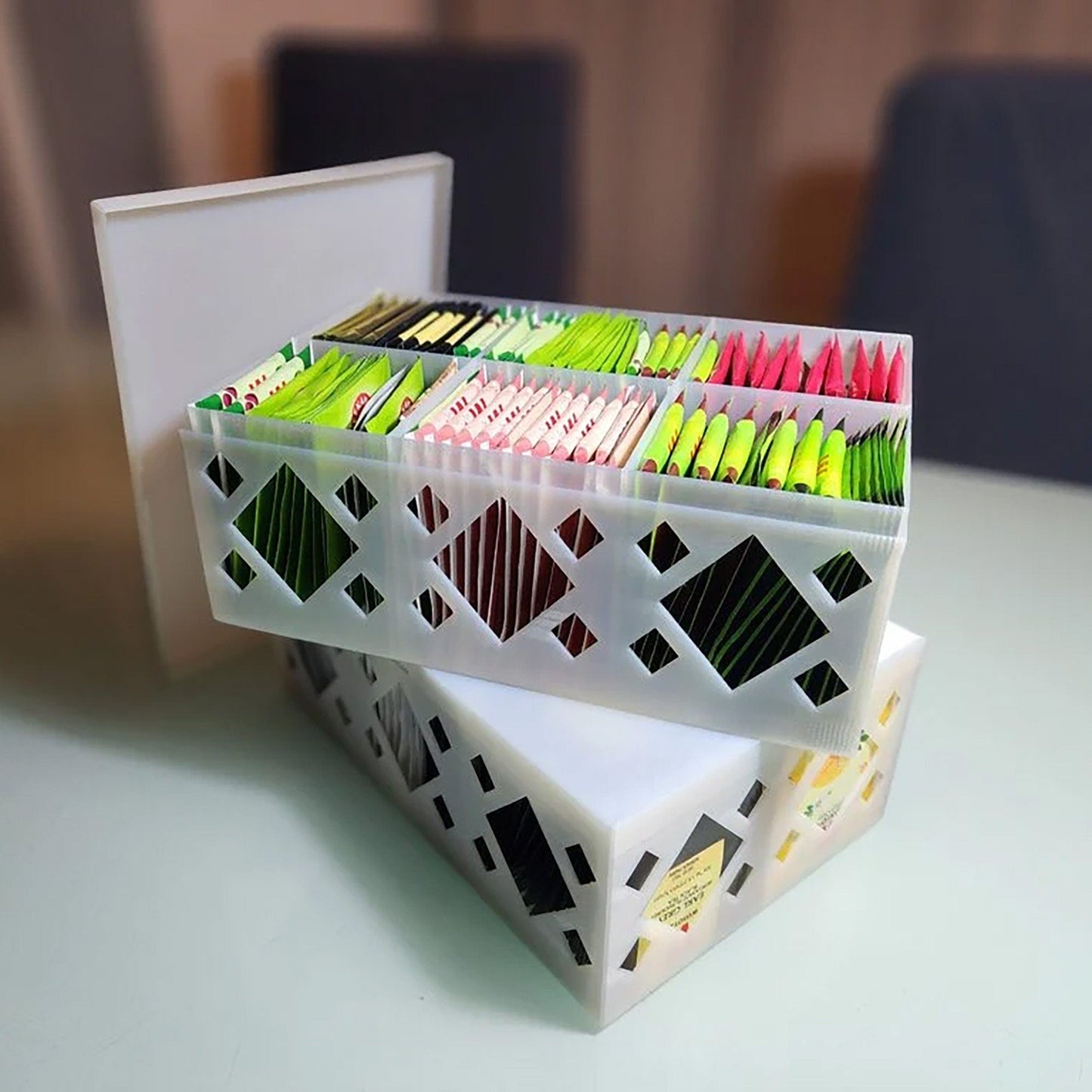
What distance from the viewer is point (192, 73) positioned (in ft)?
3.81

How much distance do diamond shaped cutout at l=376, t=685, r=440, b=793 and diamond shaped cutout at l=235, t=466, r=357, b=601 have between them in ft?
0.30

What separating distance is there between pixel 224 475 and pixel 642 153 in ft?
2.38

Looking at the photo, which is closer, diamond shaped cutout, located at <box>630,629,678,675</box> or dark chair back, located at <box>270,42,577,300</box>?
diamond shaped cutout, located at <box>630,629,678,675</box>

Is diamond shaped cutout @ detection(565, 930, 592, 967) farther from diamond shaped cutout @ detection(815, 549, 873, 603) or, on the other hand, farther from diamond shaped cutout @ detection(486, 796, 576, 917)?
diamond shaped cutout @ detection(815, 549, 873, 603)

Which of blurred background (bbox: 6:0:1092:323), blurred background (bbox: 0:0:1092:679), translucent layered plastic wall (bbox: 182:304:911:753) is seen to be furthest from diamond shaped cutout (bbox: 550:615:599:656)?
blurred background (bbox: 6:0:1092:323)

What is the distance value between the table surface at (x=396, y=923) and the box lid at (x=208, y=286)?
0.38ft

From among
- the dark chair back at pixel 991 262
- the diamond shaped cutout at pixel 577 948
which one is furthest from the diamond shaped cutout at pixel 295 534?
the dark chair back at pixel 991 262

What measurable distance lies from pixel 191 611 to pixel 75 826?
0.19 meters

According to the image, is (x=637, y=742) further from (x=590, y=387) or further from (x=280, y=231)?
(x=280, y=231)

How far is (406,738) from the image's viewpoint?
664mm

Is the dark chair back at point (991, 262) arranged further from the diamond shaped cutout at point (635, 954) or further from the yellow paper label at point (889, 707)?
the diamond shaped cutout at point (635, 954)

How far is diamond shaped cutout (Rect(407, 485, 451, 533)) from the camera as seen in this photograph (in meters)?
0.58

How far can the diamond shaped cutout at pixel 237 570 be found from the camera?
647mm

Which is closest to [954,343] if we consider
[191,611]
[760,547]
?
[760,547]
